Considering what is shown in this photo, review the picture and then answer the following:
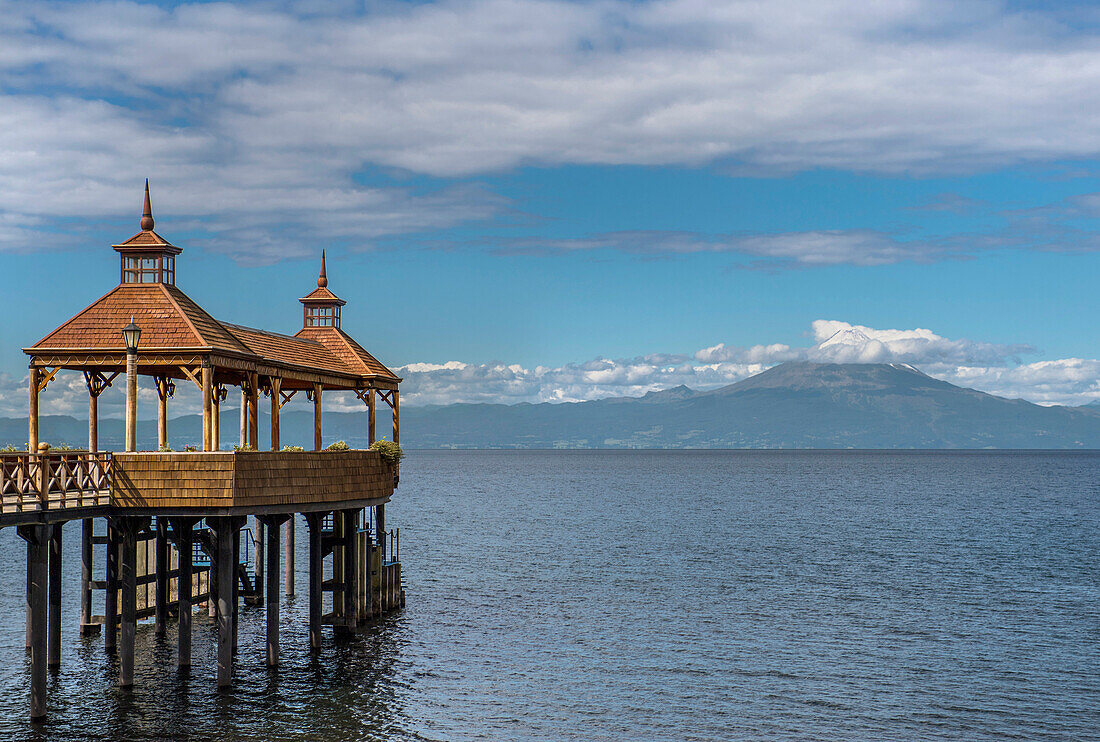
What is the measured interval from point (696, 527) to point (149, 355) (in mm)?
61196

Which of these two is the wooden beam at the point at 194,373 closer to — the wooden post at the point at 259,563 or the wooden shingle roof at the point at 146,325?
the wooden shingle roof at the point at 146,325

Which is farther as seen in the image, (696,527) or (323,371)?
(696,527)

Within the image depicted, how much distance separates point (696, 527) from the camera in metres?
83.2

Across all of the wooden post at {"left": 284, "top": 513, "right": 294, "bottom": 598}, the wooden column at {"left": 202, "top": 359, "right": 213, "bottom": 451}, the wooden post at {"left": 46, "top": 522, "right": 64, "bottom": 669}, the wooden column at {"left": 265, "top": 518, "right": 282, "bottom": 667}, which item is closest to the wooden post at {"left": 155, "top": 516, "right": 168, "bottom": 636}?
the wooden post at {"left": 46, "top": 522, "right": 64, "bottom": 669}

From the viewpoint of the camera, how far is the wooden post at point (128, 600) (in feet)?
87.2

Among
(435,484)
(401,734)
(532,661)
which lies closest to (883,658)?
(532,661)

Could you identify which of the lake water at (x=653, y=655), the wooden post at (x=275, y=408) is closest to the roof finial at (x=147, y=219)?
the wooden post at (x=275, y=408)

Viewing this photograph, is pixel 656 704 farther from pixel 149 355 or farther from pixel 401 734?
pixel 149 355

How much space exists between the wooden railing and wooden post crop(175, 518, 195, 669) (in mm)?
3078

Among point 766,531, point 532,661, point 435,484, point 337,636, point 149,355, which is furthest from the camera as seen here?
point 435,484

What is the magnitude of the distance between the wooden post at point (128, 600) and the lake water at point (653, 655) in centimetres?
85

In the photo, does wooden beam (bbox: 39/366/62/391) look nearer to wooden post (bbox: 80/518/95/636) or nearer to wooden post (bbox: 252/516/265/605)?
wooden post (bbox: 80/518/95/636)

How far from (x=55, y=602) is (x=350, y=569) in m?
9.07

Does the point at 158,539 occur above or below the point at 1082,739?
above
